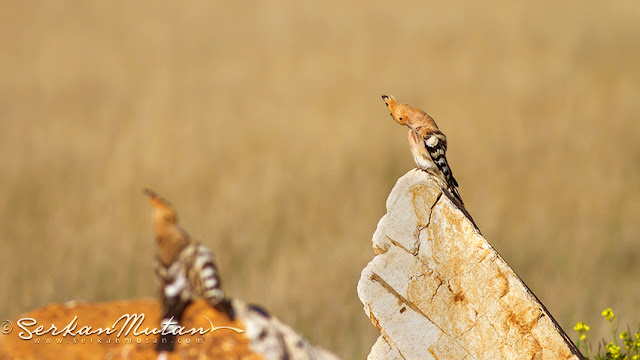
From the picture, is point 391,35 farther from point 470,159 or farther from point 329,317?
point 329,317

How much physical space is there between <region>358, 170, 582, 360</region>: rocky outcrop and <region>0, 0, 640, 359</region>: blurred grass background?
3.66 m

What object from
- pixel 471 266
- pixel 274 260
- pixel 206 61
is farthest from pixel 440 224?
pixel 206 61

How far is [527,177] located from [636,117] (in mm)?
2827

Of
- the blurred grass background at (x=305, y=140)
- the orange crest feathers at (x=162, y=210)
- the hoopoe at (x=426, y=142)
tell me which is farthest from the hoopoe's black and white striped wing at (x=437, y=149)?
the blurred grass background at (x=305, y=140)

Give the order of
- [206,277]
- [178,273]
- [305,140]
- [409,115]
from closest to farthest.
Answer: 1. [206,277]
2. [178,273]
3. [409,115]
4. [305,140]

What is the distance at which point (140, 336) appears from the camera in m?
6.17

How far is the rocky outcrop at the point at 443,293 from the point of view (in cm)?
527

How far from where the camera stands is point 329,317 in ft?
32.4

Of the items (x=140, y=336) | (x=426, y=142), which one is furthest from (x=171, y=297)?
(x=426, y=142)

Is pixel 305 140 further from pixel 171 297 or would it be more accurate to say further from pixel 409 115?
pixel 171 297

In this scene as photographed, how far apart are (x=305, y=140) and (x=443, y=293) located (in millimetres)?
8372

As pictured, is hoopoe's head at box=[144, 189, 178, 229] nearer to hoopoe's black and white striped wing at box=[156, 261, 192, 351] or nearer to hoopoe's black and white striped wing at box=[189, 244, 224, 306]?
hoopoe's black and white striped wing at box=[156, 261, 192, 351]

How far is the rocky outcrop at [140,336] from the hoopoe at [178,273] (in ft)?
0.40

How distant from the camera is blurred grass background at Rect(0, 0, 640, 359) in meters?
10.9
